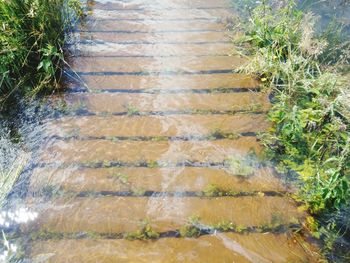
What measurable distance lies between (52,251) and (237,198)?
1.44 m

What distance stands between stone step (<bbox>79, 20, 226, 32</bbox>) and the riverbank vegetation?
0.60 m

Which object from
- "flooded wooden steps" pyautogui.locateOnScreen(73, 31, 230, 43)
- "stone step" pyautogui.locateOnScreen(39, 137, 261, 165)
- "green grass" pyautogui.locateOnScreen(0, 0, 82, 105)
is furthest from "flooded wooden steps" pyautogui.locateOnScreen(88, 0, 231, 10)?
"stone step" pyautogui.locateOnScreen(39, 137, 261, 165)

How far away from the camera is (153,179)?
9.70ft

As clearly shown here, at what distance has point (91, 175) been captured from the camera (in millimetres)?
2973

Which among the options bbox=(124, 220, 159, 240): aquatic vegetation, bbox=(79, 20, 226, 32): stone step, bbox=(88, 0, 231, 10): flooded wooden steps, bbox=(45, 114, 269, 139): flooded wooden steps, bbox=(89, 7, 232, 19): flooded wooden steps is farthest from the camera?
bbox=(88, 0, 231, 10): flooded wooden steps

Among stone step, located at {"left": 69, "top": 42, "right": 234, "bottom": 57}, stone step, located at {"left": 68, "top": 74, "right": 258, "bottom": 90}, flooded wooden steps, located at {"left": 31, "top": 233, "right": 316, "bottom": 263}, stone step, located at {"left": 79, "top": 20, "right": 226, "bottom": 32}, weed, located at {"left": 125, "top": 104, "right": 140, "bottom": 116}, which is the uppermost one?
stone step, located at {"left": 79, "top": 20, "right": 226, "bottom": 32}

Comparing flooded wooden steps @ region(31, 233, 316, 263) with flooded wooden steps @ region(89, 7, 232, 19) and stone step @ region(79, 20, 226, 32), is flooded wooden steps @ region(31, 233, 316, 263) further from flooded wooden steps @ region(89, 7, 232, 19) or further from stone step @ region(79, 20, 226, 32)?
flooded wooden steps @ region(89, 7, 232, 19)

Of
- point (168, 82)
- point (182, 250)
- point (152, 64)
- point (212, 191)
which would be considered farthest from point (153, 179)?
point (152, 64)

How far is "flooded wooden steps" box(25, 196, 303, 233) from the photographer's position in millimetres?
2623

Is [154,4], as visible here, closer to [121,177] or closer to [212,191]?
[121,177]

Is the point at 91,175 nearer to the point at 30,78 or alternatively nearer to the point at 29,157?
the point at 29,157

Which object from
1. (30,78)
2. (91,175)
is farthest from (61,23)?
(91,175)

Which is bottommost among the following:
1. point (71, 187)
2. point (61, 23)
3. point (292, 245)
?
point (292, 245)

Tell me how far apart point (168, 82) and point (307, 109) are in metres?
1.54
